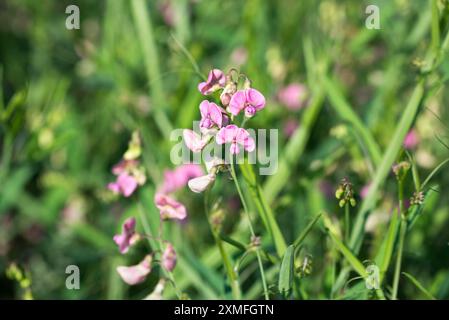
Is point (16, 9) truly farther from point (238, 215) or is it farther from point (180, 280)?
point (180, 280)

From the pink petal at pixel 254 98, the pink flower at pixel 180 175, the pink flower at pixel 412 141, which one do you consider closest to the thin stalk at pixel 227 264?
the pink petal at pixel 254 98

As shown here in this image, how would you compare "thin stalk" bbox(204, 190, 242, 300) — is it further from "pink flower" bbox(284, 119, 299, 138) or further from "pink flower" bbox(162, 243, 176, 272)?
"pink flower" bbox(284, 119, 299, 138)

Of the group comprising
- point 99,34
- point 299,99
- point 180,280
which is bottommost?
point 180,280

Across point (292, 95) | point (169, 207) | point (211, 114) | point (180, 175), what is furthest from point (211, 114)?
point (292, 95)

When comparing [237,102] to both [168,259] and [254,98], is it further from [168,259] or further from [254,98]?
[168,259]

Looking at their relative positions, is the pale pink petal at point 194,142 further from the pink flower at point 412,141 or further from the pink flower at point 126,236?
the pink flower at point 412,141

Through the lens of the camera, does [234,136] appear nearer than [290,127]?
Yes

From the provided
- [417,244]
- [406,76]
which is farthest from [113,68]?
[417,244]
